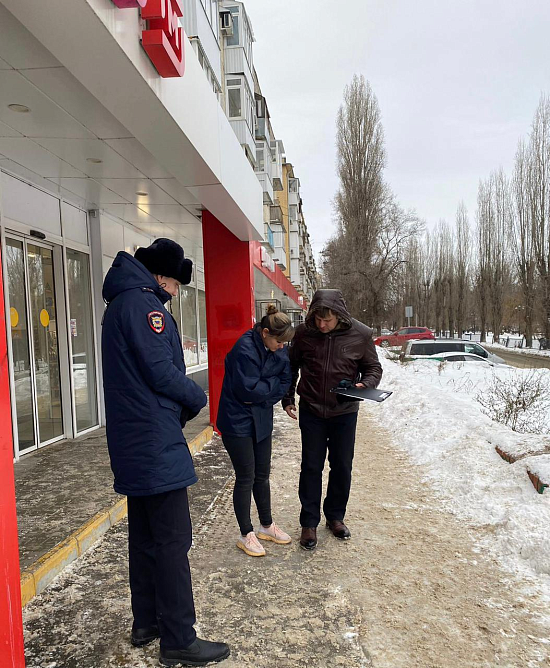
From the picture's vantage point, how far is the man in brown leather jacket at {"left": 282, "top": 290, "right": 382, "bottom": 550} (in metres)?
3.80

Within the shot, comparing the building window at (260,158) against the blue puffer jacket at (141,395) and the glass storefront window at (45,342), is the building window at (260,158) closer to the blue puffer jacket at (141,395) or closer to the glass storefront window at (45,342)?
the glass storefront window at (45,342)

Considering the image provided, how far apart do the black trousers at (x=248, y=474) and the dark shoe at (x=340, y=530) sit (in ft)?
1.69

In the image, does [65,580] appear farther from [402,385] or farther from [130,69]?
[402,385]

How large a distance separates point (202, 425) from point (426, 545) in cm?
481

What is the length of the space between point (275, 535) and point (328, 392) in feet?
3.94

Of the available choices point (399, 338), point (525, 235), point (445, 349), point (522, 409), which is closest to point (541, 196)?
point (525, 235)

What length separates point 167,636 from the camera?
96.9 inches

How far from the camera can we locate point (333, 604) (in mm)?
3029

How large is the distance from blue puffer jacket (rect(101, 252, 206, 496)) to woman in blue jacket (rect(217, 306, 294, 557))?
1.09 metres

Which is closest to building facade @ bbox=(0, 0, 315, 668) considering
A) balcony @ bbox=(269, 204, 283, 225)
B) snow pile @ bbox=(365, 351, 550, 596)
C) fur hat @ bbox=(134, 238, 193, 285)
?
fur hat @ bbox=(134, 238, 193, 285)

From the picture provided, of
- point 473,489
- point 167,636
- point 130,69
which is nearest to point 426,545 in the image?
point 473,489

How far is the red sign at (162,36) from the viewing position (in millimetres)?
3301

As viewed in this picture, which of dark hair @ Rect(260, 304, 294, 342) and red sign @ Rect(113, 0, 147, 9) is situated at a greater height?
red sign @ Rect(113, 0, 147, 9)

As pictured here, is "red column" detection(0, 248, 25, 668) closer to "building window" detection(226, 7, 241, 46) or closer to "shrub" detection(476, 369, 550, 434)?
"shrub" detection(476, 369, 550, 434)
